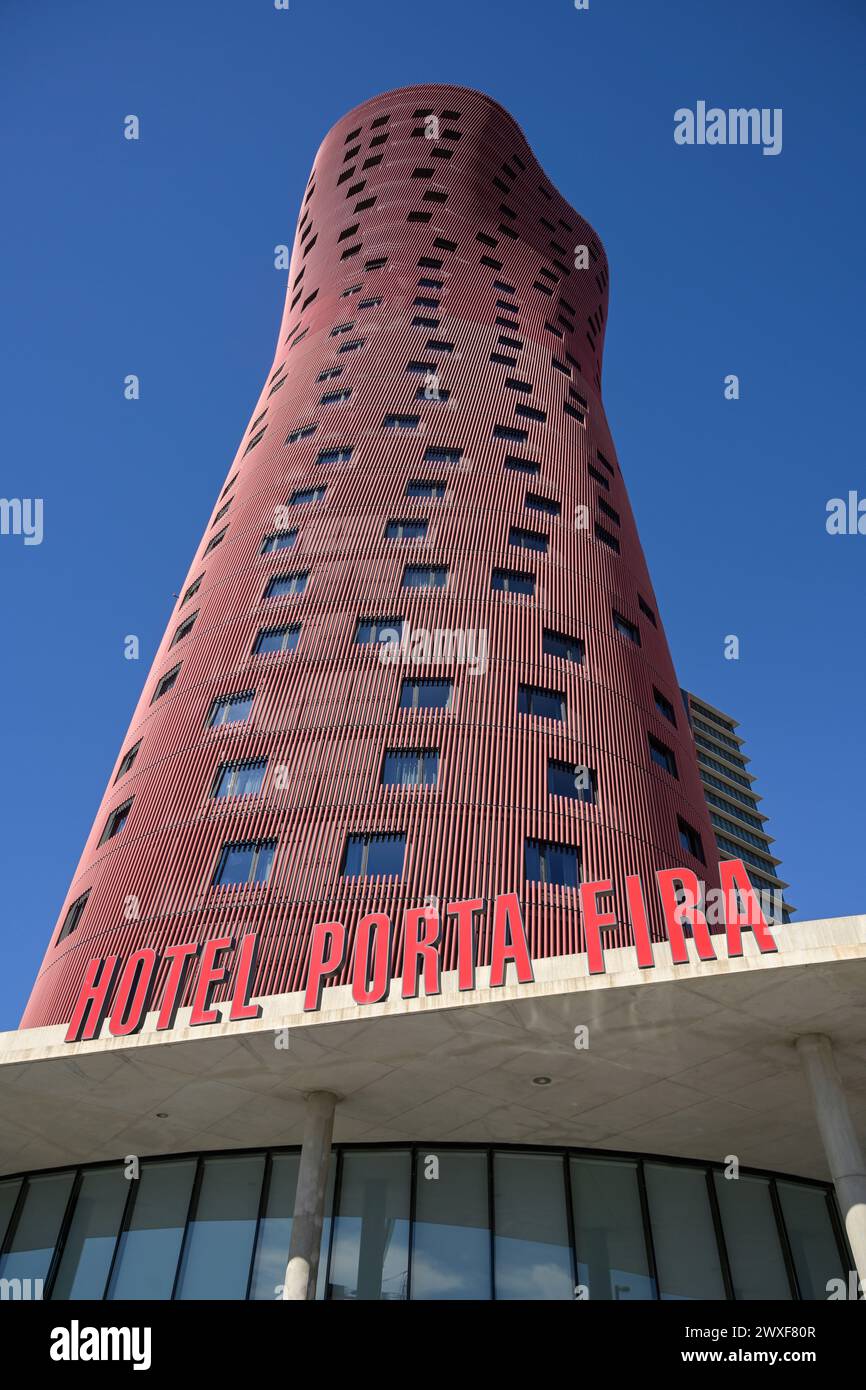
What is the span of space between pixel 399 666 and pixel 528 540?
838 centimetres

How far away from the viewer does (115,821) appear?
3173cm

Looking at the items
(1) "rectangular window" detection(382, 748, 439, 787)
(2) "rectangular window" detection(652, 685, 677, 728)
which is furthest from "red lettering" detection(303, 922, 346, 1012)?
(2) "rectangular window" detection(652, 685, 677, 728)

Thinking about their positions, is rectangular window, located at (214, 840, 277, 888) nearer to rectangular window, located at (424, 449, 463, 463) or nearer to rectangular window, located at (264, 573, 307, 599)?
rectangular window, located at (264, 573, 307, 599)

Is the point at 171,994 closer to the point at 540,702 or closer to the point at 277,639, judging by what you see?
the point at 540,702

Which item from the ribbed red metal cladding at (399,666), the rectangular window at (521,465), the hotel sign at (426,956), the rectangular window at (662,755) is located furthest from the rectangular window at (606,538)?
the hotel sign at (426,956)

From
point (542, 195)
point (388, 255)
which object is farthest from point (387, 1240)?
point (542, 195)

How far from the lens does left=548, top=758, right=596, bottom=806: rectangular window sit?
28.9 metres

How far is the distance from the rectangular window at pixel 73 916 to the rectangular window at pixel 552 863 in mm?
13110

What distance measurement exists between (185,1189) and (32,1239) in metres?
3.76

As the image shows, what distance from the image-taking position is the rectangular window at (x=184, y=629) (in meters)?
37.1

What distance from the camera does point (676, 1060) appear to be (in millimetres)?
17125

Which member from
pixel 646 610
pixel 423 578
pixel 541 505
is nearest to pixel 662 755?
pixel 646 610
